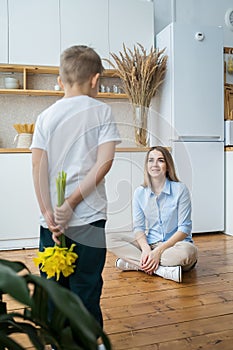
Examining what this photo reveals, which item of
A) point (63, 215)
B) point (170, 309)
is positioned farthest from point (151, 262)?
point (63, 215)

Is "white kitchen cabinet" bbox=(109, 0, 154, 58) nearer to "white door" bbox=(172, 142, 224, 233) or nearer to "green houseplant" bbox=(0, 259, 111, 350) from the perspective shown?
"white door" bbox=(172, 142, 224, 233)

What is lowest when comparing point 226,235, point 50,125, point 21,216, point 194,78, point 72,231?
point 226,235

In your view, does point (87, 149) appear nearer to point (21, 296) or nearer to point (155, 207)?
point (21, 296)

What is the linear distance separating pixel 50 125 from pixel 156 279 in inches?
53.3

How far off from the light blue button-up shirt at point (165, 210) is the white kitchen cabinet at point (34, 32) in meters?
1.68

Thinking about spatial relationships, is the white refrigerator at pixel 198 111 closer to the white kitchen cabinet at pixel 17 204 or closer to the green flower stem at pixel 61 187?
the white kitchen cabinet at pixel 17 204

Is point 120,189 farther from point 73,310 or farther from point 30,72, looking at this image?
point 30,72

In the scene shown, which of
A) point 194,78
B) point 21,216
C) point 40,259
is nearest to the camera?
point 40,259

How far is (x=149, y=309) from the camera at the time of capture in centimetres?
177

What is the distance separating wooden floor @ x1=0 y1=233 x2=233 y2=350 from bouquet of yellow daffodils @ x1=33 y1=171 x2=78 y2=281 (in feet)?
1.42

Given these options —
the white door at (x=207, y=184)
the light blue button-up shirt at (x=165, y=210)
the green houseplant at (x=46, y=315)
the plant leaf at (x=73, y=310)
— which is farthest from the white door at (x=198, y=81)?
the plant leaf at (x=73, y=310)

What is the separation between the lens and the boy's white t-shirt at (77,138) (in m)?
1.22

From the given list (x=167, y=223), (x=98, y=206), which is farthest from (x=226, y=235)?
(x=98, y=206)

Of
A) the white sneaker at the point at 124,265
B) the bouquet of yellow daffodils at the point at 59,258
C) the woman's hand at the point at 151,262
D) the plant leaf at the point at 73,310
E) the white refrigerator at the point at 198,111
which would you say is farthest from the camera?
the white refrigerator at the point at 198,111
